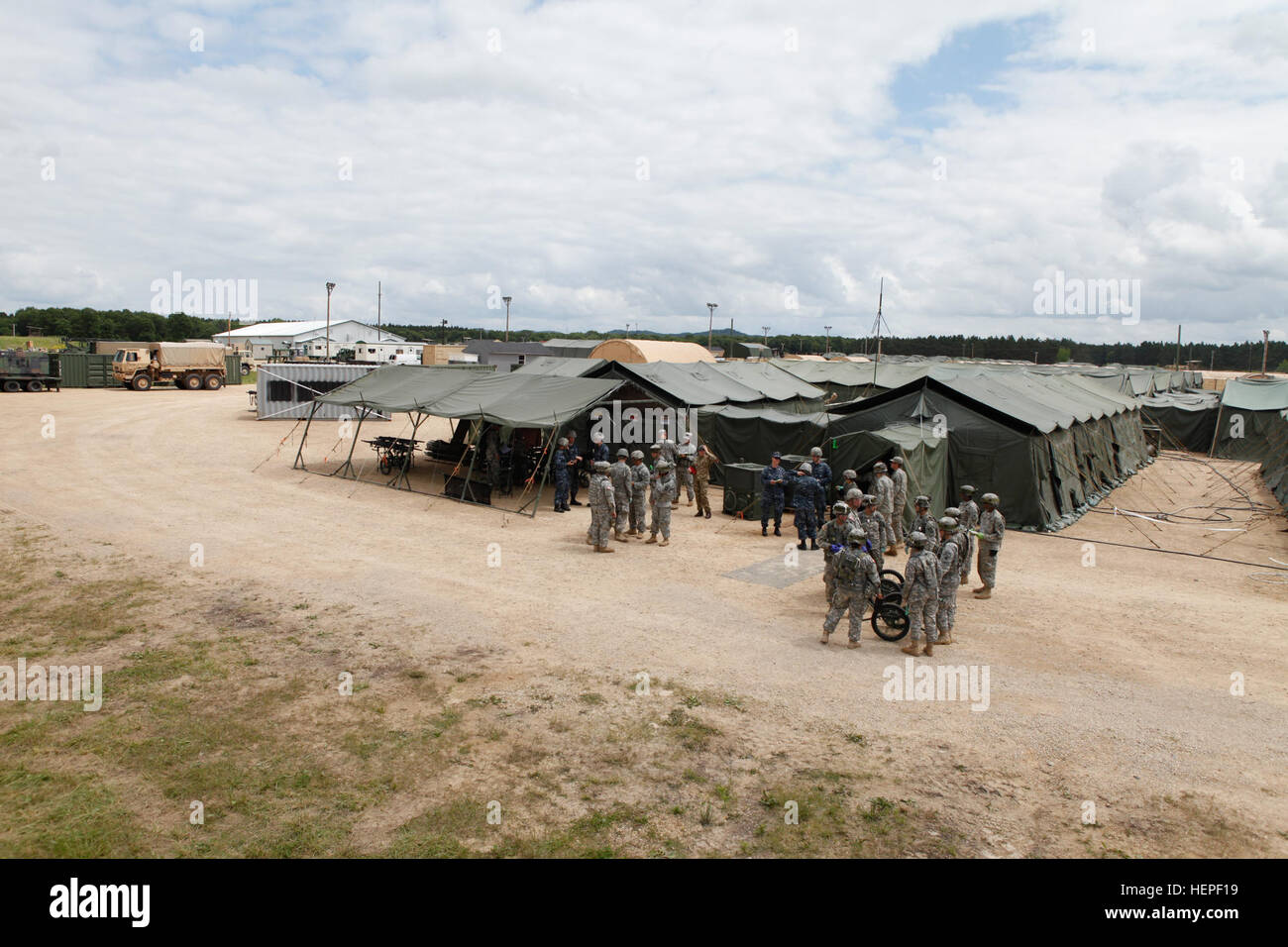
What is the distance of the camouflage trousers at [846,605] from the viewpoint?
8781mm

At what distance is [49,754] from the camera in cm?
610

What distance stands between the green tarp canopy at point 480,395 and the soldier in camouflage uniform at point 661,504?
9.50 ft

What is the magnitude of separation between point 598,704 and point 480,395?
39.1ft

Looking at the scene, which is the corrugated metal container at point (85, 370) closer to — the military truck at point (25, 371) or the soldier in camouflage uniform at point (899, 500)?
the military truck at point (25, 371)

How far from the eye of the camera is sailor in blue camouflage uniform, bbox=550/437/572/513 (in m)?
16.1

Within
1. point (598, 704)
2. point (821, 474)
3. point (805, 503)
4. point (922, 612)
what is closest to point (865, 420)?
point (821, 474)

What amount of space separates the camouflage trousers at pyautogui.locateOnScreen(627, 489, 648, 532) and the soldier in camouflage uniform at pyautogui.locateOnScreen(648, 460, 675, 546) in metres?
0.37

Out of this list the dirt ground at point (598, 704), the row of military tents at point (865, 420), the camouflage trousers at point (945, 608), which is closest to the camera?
the dirt ground at point (598, 704)

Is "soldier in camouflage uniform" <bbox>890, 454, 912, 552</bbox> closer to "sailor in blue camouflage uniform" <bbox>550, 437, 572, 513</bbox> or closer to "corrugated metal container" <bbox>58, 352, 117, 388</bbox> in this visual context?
"sailor in blue camouflage uniform" <bbox>550, 437, 572, 513</bbox>

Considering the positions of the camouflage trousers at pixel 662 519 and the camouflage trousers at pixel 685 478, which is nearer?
the camouflage trousers at pixel 662 519

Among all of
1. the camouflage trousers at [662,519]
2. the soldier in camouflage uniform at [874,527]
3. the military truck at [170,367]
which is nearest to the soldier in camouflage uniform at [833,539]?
the soldier in camouflage uniform at [874,527]
